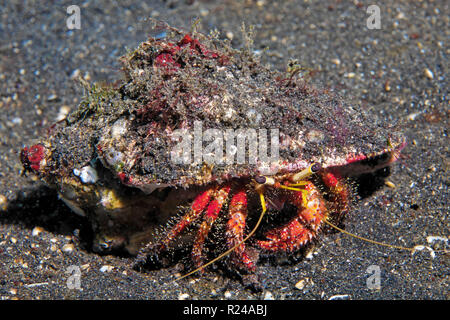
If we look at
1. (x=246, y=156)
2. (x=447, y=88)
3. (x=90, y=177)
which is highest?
(x=447, y=88)

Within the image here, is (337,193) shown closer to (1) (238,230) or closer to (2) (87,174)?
(1) (238,230)

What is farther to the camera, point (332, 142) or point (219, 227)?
point (219, 227)

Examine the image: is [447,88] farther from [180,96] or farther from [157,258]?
[157,258]

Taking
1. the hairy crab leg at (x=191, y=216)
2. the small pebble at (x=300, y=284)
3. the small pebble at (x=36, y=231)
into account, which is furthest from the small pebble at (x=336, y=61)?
the small pebble at (x=36, y=231)

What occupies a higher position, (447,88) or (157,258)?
(447,88)

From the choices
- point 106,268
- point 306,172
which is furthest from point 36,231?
point 306,172
